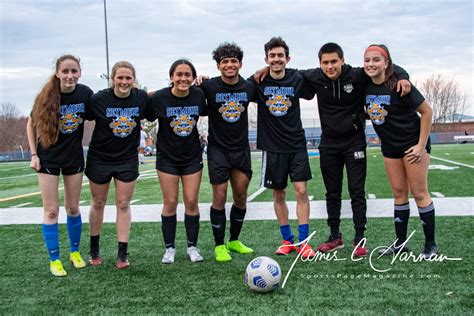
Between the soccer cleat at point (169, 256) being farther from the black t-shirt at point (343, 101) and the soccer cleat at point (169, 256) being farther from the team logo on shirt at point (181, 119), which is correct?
the black t-shirt at point (343, 101)

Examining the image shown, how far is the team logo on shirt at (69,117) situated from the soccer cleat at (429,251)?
135 inches

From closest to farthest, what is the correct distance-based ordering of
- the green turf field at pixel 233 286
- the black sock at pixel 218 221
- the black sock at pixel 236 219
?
the green turf field at pixel 233 286
the black sock at pixel 218 221
the black sock at pixel 236 219

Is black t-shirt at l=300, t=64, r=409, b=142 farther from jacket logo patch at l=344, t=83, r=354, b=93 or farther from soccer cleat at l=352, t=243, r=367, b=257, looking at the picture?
soccer cleat at l=352, t=243, r=367, b=257

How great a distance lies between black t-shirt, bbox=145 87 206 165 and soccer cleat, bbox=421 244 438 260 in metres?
2.37

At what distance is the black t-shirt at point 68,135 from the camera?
4.41 m

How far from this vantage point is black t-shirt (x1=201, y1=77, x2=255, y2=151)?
4809mm

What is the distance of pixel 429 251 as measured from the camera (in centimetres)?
460

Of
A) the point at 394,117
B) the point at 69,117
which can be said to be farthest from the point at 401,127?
the point at 69,117

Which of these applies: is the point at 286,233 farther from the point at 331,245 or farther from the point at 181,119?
the point at 181,119

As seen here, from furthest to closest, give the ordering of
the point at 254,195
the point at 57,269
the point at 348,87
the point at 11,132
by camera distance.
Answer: the point at 11,132, the point at 254,195, the point at 348,87, the point at 57,269

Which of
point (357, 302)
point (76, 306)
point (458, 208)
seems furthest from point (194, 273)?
point (458, 208)

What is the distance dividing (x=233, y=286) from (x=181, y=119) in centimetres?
166

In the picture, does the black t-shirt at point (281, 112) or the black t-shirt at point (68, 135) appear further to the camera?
the black t-shirt at point (281, 112)

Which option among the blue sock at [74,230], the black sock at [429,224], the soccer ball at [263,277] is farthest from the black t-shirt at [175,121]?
the black sock at [429,224]
